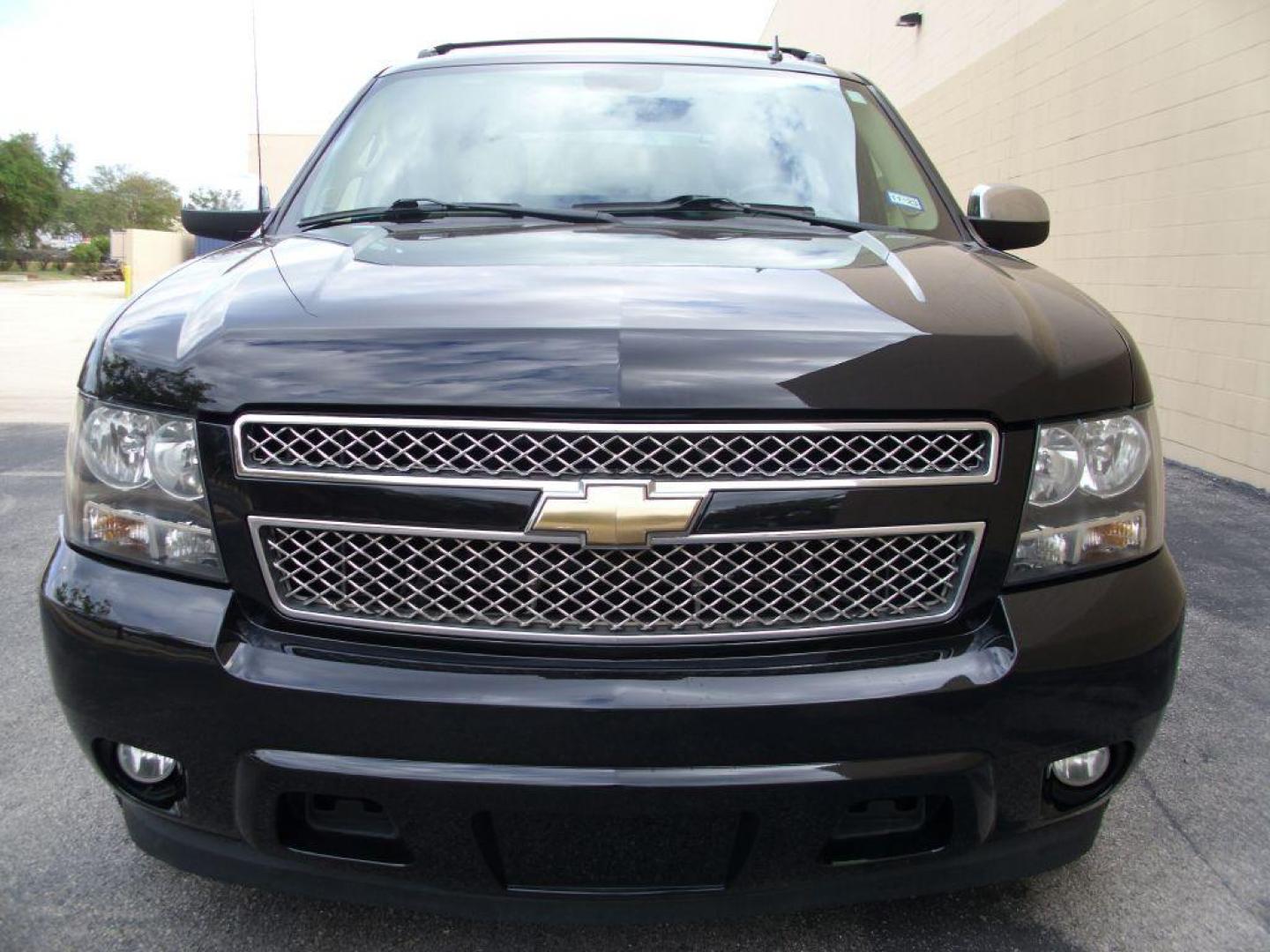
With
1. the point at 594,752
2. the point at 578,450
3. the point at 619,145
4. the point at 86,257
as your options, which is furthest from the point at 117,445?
the point at 86,257

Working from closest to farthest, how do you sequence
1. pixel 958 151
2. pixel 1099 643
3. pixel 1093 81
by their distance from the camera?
pixel 1099 643 → pixel 1093 81 → pixel 958 151

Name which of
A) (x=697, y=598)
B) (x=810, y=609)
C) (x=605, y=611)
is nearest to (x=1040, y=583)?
(x=810, y=609)

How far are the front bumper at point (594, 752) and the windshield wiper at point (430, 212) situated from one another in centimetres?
124

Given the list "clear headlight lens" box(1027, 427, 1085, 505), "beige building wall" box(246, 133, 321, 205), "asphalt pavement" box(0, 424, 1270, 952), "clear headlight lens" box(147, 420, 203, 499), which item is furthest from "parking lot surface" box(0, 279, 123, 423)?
"beige building wall" box(246, 133, 321, 205)

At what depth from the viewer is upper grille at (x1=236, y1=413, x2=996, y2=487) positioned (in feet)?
5.60

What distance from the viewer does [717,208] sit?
2.86 m

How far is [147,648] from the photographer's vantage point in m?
1.76

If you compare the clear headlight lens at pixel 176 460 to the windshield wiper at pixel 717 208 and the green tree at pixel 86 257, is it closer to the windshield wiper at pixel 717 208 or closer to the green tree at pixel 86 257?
the windshield wiper at pixel 717 208

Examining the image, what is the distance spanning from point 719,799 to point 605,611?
0.33 m

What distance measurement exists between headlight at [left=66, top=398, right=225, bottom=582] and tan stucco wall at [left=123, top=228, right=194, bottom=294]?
105ft

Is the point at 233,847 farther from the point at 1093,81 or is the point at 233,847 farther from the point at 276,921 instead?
the point at 1093,81

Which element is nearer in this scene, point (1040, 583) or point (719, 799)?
point (719, 799)

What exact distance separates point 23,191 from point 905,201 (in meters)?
74.4

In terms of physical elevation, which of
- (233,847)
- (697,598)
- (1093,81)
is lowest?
(233,847)
